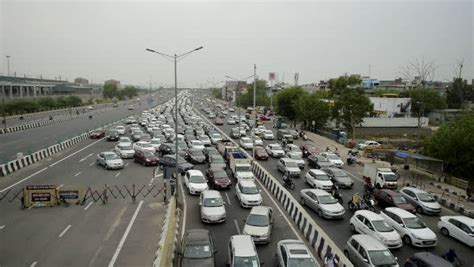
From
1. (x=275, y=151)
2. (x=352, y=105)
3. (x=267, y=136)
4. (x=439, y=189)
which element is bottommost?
(x=439, y=189)

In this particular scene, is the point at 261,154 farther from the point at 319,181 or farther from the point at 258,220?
the point at 258,220

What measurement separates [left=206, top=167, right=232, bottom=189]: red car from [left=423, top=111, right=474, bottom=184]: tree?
59.7 feet

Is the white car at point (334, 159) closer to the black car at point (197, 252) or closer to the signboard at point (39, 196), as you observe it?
the black car at point (197, 252)

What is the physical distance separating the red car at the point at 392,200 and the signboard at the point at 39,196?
19042 millimetres

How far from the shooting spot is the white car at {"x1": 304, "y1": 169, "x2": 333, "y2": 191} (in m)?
A: 24.5

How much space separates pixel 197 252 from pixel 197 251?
5 cm

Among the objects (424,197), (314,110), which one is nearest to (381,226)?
(424,197)

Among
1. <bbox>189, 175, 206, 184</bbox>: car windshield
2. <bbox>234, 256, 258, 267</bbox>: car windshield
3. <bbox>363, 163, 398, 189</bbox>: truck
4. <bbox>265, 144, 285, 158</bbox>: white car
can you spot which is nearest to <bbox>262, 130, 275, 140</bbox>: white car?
<bbox>265, 144, 285, 158</bbox>: white car

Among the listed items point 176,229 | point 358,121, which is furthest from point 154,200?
point 358,121

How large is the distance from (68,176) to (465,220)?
25999 mm

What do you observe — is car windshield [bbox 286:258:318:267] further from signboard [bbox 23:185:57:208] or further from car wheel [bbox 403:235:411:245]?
signboard [bbox 23:185:57:208]

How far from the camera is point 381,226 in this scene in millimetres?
16406

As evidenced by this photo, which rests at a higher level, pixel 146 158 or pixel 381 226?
pixel 381 226

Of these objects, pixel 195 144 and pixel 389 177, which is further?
pixel 195 144
